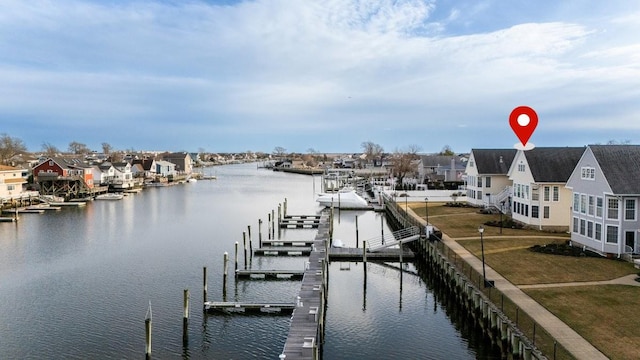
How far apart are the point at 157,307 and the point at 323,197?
1976 inches

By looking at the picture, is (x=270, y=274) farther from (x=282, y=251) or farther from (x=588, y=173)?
(x=588, y=173)

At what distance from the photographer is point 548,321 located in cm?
2019

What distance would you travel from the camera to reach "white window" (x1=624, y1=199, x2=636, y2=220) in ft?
101

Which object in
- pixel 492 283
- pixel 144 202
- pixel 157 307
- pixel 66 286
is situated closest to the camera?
pixel 492 283

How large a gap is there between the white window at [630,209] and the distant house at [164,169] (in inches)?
4964

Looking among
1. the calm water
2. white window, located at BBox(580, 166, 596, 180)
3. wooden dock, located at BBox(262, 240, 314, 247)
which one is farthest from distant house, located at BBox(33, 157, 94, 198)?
white window, located at BBox(580, 166, 596, 180)

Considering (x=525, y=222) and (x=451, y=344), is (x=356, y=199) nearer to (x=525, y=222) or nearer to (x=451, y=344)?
(x=525, y=222)

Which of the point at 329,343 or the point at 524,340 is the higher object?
the point at 524,340

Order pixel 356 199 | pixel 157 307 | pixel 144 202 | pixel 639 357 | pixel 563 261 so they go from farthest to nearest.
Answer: pixel 144 202, pixel 356 199, pixel 563 261, pixel 157 307, pixel 639 357

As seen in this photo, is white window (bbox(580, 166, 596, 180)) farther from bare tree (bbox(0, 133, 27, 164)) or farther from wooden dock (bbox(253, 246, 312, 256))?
bare tree (bbox(0, 133, 27, 164))

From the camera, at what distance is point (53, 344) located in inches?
922

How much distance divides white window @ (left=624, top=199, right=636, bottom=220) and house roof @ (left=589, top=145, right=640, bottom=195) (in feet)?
2.25

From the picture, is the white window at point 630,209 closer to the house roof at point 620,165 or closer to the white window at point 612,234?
the house roof at point 620,165

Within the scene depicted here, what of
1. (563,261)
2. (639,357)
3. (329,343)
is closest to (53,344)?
(329,343)
